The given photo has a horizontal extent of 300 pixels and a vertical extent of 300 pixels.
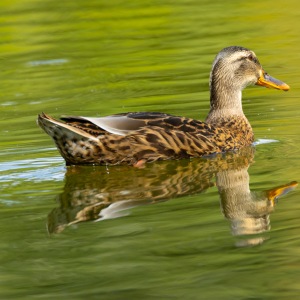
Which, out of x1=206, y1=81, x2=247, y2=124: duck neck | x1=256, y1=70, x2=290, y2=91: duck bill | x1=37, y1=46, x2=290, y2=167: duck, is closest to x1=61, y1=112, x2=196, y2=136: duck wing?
x1=37, y1=46, x2=290, y2=167: duck

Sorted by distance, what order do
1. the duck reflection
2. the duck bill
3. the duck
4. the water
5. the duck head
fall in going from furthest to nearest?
the duck bill
the duck head
the duck
the duck reflection
the water

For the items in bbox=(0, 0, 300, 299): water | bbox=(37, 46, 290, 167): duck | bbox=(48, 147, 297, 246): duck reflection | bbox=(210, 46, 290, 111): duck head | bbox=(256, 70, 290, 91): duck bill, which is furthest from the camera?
bbox=(256, 70, 290, 91): duck bill

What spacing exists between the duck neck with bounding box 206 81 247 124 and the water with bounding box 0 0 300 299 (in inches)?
14.5

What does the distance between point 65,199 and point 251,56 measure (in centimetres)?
341

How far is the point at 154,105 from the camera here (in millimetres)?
13039

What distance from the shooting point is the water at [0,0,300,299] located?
22.3 ft

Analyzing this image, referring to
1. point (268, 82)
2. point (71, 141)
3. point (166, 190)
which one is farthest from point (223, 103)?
point (166, 190)

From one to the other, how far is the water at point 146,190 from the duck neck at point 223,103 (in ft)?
1.20

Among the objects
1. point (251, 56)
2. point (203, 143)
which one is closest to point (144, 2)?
point (251, 56)

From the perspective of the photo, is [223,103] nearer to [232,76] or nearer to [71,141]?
[232,76]

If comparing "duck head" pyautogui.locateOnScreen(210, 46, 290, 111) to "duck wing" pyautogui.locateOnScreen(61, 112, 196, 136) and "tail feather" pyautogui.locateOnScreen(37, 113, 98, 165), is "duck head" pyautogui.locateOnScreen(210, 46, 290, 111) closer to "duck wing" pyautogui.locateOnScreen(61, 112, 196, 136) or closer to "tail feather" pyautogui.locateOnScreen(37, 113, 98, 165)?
"duck wing" pyautogui.locateOnScreen(61, 112, 196, 136)

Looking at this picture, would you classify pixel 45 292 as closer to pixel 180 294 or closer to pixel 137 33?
pixel 180 294

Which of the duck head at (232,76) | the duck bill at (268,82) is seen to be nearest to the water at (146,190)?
the duck bill at (268,82)

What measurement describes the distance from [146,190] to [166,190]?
0.17 metres
